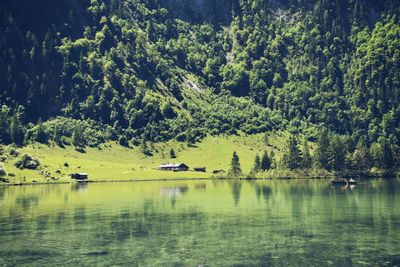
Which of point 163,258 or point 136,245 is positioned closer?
point 163,258

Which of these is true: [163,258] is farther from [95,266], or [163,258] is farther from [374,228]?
[374,228]

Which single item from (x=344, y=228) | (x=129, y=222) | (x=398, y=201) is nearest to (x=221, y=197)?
(x=398, y=201)

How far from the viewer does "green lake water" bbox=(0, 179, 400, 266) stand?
86.4 meters

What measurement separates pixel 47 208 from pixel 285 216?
67107mm

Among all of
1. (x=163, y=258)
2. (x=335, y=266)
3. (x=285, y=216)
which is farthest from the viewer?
(x=285, y=216)

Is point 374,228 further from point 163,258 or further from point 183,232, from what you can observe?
point 163,258

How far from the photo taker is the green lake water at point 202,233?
86.4 meters

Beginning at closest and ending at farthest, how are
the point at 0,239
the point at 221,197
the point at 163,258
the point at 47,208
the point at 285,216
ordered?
the point at 163,258 → the point at 0,239 → the point at 285,216 → the point at 47,208 → the point at 221,197

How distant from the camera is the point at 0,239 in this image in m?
107

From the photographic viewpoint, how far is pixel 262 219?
435ft

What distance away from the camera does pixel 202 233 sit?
112m

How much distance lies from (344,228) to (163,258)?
45040 millimetres

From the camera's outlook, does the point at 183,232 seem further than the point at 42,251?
Yes

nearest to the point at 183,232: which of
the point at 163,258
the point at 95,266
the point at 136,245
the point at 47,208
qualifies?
the point at 136,245
